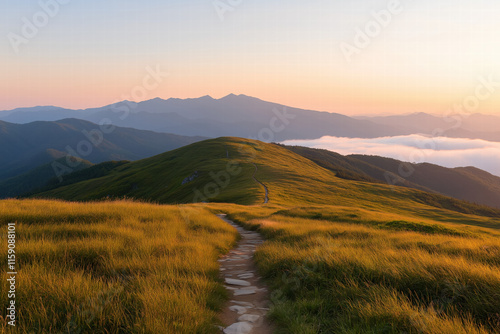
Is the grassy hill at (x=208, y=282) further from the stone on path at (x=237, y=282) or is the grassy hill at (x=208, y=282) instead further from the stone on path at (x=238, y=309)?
the stone on path at (x=237, y=282)

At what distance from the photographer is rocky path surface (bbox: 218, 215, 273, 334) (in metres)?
5.31

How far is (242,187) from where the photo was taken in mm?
65438

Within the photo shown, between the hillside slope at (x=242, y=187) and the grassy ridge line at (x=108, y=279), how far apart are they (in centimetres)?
3842

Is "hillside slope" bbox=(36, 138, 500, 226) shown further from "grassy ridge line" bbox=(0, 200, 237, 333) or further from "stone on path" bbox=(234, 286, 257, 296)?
"stone on path" bbox=(234, 286, 257, 296)

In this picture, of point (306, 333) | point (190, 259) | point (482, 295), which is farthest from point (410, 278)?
point (190, 259)

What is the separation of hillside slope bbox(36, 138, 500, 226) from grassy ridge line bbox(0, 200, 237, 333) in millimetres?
38422

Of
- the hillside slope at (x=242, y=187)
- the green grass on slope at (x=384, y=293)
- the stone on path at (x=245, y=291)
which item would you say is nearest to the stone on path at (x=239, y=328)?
the green grass on slope at (x=384, y=293)

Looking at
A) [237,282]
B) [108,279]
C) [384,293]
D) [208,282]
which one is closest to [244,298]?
[208,282]

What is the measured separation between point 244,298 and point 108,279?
3.11 meters

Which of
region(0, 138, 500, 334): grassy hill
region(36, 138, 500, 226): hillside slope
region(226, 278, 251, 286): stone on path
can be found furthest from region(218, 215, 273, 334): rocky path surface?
region(36, 138, 500, 226): hillside slope

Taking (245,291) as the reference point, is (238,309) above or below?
above

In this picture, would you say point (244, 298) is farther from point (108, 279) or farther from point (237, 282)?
point (108, 279)

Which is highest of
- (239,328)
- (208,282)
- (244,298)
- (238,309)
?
(208,282)

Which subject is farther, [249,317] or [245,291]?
[245,291]
